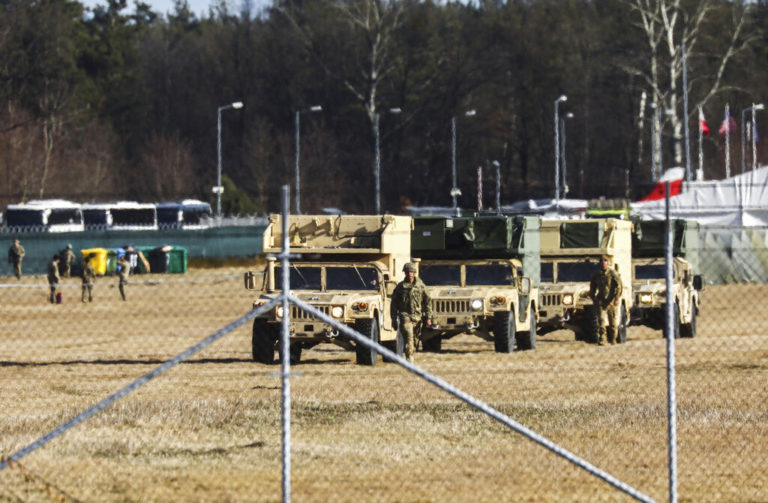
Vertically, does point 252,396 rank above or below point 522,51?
below

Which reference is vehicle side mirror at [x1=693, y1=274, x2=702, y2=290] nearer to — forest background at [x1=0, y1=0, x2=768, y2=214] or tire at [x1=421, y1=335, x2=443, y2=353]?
tire at [x1=421, y1=335, x2=443, y2=353]

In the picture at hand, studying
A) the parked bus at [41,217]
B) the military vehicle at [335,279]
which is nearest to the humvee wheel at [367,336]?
the military vehicle at [335,279]

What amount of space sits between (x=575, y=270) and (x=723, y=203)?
1342 inches

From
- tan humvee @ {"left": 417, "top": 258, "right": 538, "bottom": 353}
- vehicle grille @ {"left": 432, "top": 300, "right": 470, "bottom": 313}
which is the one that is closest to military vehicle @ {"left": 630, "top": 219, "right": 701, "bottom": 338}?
tan humvee @ {"left": 417, "top": 258, "right": 538, "bottom": 353}

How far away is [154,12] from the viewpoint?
11962cm

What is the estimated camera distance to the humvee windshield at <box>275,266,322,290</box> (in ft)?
70.8

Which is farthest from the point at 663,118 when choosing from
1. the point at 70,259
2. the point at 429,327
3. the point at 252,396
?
the point at 252,396

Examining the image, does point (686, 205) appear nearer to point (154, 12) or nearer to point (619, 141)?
point (619, 141)

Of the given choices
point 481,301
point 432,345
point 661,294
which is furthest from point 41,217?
point 481,301

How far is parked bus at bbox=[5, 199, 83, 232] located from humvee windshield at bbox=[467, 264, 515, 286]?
44359mm

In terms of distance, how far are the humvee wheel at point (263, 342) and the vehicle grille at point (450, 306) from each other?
2.86 metres

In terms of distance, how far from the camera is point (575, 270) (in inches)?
1059

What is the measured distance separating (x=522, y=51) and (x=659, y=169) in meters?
21.8

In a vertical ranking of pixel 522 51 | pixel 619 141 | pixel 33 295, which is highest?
pixel 522 51
